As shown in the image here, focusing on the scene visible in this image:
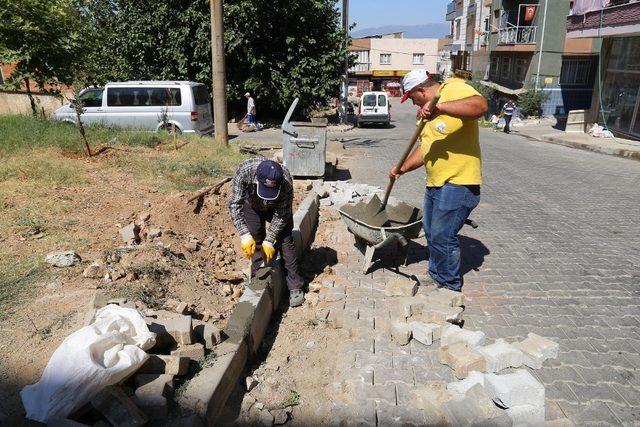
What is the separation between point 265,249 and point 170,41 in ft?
58.8

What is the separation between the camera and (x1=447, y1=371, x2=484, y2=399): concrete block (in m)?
3.10

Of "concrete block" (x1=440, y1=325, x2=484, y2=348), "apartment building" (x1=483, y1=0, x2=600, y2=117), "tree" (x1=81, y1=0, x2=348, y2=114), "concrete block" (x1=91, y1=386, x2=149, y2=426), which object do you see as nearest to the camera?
"concrete block" (x1=91, y1=386, x2=149, y2=426)

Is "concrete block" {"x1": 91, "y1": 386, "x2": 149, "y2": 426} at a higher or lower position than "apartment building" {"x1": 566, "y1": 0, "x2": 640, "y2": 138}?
lower

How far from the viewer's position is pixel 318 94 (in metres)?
20.1

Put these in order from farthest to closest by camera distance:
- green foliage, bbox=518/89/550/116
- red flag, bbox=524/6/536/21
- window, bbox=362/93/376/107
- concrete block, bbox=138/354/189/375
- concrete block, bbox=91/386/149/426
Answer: red flag, bbox=524/6/536/21, green foliage, bbox=518/89/550/116, window, bbox=362/93/376/107, concrete block, bbox=138/354/189/375, concrete block, bbox=91/386/149/426

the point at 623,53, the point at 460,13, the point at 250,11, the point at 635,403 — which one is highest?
the point at 460,13

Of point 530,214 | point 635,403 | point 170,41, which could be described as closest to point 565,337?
point 635,403

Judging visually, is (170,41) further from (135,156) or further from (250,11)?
(135,156)

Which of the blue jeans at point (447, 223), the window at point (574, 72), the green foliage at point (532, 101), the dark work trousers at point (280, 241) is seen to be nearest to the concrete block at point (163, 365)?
the dark work trousers at point (280, 241)

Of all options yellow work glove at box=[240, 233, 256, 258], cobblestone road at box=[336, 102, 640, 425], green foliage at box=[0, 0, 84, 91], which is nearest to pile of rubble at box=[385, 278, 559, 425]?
cobblestone road at box=[336, 102, 640, 425]

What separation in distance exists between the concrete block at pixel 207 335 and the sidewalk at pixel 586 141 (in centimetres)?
1426

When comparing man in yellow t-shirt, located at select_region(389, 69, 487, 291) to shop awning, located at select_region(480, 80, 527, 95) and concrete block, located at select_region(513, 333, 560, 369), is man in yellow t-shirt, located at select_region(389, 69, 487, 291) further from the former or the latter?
shop awning, located at select_region(480, 80, 527, 95)

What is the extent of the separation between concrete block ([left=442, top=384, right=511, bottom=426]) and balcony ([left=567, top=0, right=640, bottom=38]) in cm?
1593

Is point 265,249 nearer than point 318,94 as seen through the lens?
Yes
